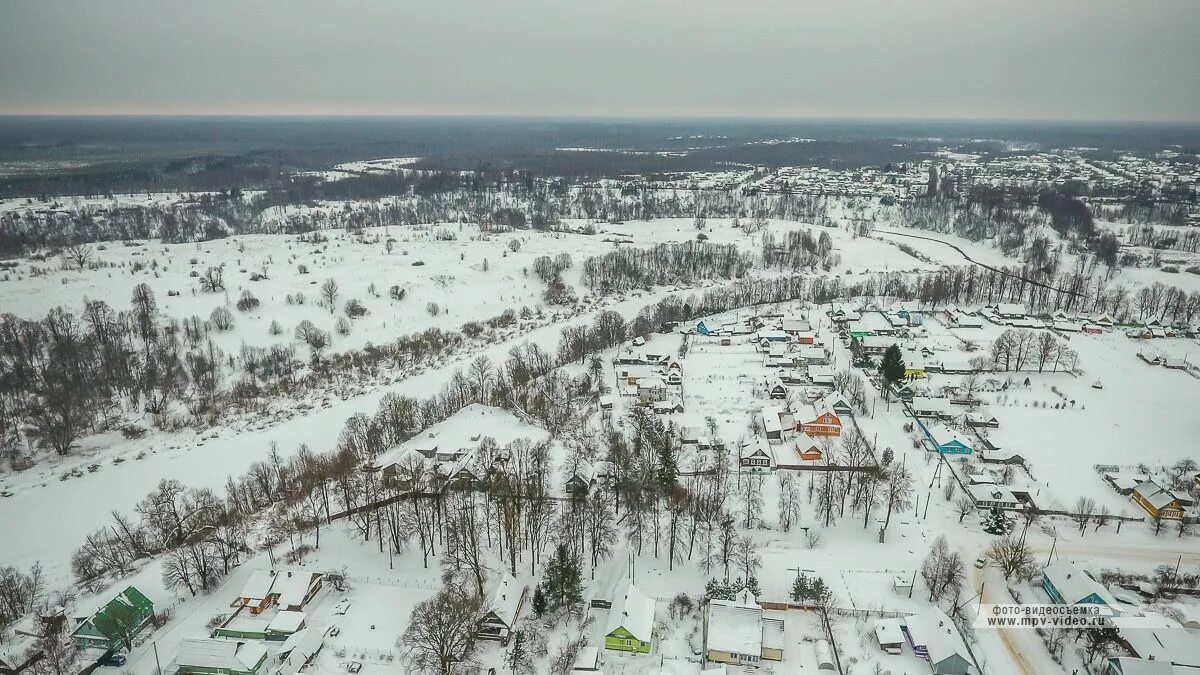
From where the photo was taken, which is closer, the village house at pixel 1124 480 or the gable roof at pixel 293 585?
the gable roof at pixel 293 585

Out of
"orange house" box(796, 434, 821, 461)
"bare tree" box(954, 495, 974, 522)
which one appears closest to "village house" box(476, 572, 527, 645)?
"orange house" box(796, 434, 821, 461)

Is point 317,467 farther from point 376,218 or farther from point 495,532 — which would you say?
point 376,218

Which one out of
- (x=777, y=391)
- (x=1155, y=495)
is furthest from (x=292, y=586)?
(x=1155, y=495)

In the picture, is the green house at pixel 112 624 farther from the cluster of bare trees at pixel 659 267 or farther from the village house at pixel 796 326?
the cluster of bare trees at pixel 659 267

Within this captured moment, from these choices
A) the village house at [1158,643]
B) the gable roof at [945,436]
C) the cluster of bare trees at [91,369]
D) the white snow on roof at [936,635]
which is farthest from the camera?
the cluster of bare trees at [91,369]

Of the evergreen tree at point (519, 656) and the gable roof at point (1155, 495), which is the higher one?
the gable roof at point (1155, 495)

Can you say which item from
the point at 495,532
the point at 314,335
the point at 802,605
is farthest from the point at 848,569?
the point at 314,335

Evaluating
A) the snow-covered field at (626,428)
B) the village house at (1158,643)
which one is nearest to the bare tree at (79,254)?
the snow-covered field at (626,428)

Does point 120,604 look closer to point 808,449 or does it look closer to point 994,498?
point 808,449
